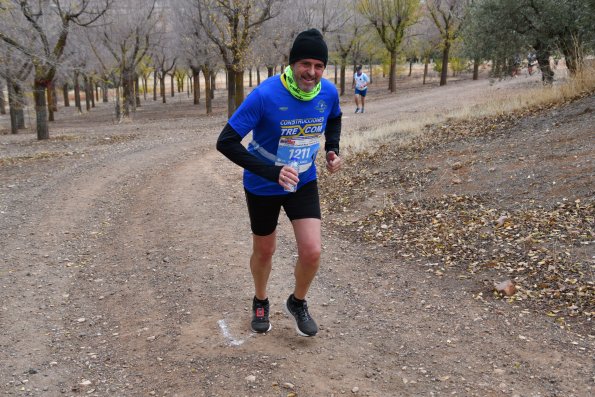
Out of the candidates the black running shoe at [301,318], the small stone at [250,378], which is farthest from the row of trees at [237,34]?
the small stone at [250,378]

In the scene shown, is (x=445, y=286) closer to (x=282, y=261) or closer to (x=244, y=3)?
(x=282, y=261)

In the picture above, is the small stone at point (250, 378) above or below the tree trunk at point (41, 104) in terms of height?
below

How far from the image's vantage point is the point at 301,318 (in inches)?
153

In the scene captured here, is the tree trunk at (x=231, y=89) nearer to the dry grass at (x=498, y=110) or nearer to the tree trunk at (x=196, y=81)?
the dry grass at (x=498, y=110)

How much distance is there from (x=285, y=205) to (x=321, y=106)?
2.32 feet

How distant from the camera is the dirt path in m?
3.37

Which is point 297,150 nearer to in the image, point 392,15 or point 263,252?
point 263,252

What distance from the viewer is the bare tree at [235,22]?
2080 centimetres

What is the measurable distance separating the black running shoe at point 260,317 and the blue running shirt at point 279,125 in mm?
951

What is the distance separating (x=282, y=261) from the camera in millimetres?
5633

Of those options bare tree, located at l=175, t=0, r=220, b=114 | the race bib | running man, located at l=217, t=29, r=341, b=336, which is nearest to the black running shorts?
running man, located at l=217, t=29, r=341, b=336

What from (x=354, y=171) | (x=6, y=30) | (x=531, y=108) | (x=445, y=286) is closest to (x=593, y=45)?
(x=531, y=108)

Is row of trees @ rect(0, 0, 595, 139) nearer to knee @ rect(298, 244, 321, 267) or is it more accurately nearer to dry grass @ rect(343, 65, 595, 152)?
dry grass @ rect(343, 65, 595, 152)

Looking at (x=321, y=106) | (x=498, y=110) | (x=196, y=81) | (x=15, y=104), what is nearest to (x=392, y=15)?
(x=196, y=81)
